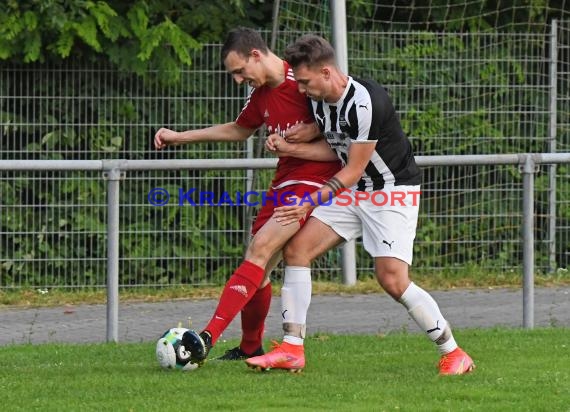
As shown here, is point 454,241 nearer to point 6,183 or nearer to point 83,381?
point 6,183

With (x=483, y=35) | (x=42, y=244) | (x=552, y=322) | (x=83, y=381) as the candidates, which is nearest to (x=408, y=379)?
(x=83, y=381)

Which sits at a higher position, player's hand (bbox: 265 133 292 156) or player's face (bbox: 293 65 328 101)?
player's face (bbox: 293 65 328 101)

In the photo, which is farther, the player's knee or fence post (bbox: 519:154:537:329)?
fence post (bbox: 519:154:537:329)

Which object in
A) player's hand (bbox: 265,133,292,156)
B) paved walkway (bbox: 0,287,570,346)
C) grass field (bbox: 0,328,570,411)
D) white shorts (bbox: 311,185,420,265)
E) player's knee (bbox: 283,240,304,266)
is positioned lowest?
paved walkway (bbox: 0,287,570,346)

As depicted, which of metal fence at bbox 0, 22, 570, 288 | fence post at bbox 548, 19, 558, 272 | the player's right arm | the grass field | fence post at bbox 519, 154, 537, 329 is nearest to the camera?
the grass field

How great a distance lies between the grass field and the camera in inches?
250

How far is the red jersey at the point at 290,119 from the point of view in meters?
7.60

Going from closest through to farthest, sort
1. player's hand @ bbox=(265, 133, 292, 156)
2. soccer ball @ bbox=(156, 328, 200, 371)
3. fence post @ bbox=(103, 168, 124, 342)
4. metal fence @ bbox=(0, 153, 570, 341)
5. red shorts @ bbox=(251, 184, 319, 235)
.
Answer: soccer ball @ bbox=(156, 328, 200, 371) < player's hand @ bbox=(265, 133, 292, 156) < red shorts @ bbox=(251, 184, 319, 235) < metal fence @ bbox=(0, 153, 570, 341) < fence post @ bbox=(103, 168, 124, 342)

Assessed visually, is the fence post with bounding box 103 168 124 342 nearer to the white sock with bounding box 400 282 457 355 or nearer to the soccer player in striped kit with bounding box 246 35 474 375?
the soccer player in striped kit with bounding box 246 35 474 375

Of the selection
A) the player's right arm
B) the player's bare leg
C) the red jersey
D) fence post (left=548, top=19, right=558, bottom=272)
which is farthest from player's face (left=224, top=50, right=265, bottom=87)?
fence post (left=548, top=19, right=558, bottom=272)

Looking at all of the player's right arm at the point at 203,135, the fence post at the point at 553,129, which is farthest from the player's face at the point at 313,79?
the fence post at the point at 553,129

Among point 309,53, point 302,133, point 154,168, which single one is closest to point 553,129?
point 154,168

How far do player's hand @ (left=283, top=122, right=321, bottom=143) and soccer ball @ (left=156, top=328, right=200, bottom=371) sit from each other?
121 cm

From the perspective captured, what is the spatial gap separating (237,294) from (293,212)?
1.88ft
